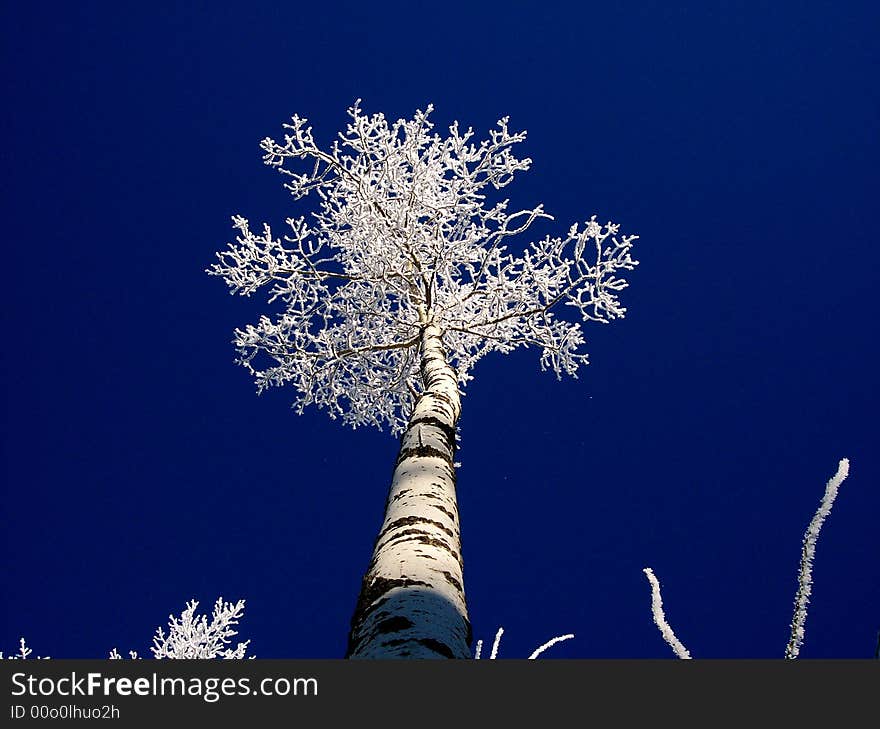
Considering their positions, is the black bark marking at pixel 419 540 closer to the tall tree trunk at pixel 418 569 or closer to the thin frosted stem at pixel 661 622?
the tall tree trunk at pixel 418 569

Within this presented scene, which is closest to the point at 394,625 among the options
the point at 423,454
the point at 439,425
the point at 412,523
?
the point at 412,523

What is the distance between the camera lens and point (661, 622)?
1.15 metres

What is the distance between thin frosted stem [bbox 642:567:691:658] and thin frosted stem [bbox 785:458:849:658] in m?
0.18

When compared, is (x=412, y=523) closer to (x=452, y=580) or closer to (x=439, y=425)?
(x=452, y=580)

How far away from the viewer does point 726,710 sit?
1.18 m

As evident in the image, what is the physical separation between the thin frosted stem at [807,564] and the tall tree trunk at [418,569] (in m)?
1.12

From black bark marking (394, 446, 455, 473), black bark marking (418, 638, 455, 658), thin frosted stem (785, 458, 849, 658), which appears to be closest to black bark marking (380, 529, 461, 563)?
black bark marking (418, 638, 455, 658)

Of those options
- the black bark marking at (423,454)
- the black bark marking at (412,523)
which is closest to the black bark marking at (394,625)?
the black bark marking at (412,523)

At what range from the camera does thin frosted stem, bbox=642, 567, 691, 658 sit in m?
1.11

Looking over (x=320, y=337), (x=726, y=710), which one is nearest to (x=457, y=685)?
(x=726, y=710)

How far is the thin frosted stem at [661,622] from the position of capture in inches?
43.8

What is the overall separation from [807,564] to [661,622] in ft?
0.94

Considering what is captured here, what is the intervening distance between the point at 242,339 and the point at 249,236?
3.72ft

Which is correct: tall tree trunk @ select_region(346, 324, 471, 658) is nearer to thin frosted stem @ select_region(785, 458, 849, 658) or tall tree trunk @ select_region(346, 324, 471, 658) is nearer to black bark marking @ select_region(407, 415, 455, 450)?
black bark marking @ select_region(407, 415, 455, 450)
